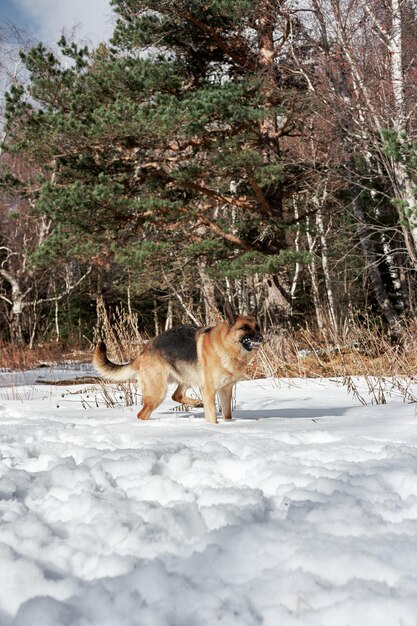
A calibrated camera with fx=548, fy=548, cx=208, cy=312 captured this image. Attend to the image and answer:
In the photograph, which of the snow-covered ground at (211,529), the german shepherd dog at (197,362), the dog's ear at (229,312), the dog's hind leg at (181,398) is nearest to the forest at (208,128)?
the dog's hind leg at (181,398)

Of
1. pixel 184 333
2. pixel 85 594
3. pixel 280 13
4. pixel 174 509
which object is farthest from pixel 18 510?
pixel 280 13

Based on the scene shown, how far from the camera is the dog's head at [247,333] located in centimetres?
460

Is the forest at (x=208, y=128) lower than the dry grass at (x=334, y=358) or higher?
higher

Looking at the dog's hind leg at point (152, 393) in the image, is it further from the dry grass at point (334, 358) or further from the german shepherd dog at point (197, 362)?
the dry grass at point (334, 358)

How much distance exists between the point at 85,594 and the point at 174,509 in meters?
0.66

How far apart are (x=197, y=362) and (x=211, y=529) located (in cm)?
297

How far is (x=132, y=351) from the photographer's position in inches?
372

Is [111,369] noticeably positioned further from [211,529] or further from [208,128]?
[208,128]

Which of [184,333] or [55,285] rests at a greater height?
[55,285]

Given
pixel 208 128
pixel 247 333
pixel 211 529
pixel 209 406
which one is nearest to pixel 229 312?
pixel 247 333

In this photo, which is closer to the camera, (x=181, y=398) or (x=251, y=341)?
(x=251, y=341)

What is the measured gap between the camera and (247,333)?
15.2 feet

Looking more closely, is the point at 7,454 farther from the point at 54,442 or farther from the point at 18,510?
the point at 18,510

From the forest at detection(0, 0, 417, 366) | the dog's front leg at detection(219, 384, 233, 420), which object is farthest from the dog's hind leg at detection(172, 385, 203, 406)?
the forest at detection(0, 0, 417, 366)
